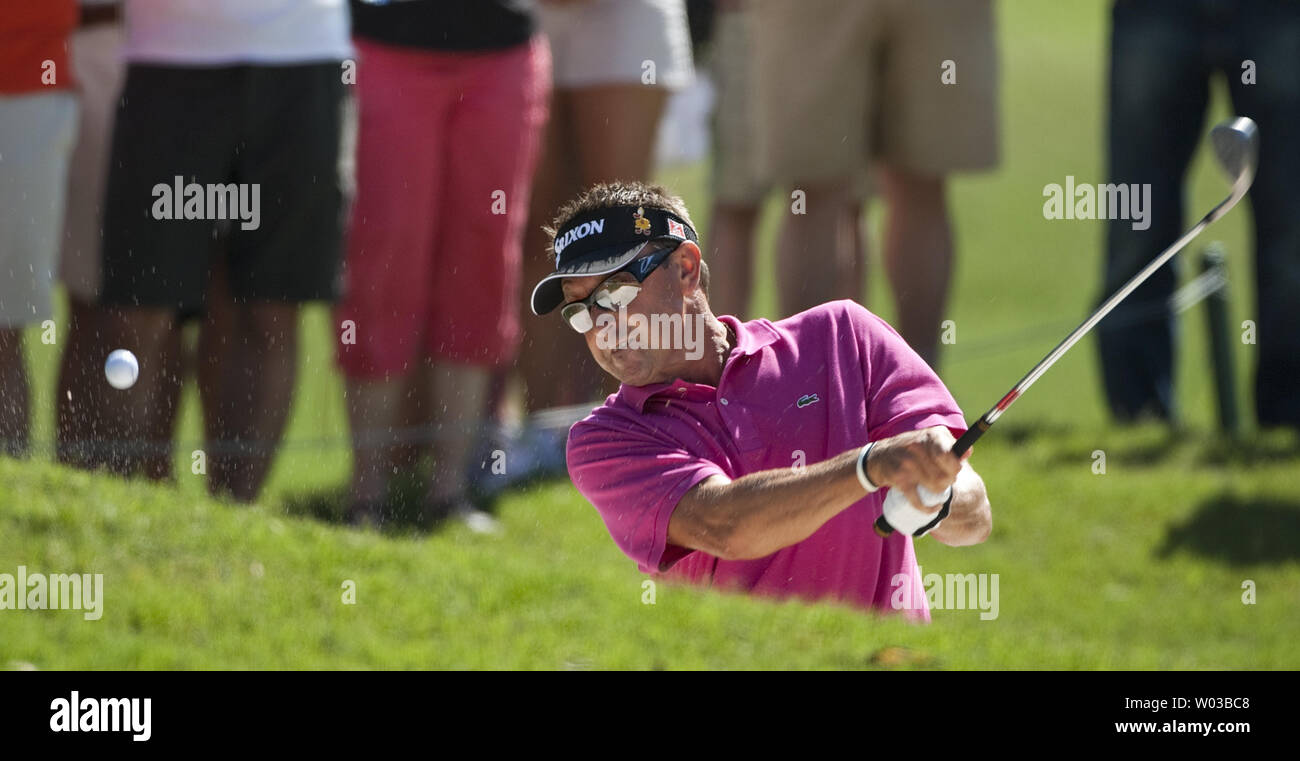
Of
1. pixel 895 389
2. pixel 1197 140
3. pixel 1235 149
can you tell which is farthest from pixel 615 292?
pixel 1197 140

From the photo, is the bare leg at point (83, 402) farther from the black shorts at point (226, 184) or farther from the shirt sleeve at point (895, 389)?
the shirt sleeve at point (895, 389)

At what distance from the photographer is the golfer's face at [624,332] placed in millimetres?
3840

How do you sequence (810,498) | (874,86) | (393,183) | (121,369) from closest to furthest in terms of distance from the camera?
(810,498) < (121,369) < (393,183) < (874,86)

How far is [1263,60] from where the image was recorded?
→ 23.8ft

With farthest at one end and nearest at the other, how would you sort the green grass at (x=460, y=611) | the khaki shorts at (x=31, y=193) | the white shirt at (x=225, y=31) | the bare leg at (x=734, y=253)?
the bare leg at (x=734, y=253), the white shirt at (x=225, y=31), the khaki shorts at (x=31, y=193), the green grass at (x=460, y=611)

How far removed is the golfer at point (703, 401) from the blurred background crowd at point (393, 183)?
214cm

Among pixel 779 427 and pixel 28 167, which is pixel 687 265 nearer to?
pixel 779 427

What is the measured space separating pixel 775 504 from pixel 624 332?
542 mm

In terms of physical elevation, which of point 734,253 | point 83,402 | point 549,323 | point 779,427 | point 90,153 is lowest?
point 779,427

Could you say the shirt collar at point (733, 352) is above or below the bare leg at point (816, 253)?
below

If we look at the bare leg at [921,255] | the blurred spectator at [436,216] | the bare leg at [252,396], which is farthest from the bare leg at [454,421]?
the bare leg at [921,255]

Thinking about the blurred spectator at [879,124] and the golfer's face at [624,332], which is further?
the blurred spectator at [879,124]

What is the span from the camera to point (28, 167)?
18.6ft

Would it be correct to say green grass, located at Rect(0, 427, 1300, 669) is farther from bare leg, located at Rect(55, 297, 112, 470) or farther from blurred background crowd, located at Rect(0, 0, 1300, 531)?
blurred background crowd, located at Rect(0, 0, 1300, 531)
